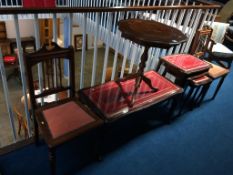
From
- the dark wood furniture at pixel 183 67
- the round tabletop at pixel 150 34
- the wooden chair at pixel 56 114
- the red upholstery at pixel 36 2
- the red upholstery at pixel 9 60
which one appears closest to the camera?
the wooden chair at pixel 56 114

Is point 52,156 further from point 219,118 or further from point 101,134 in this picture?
point 219,118

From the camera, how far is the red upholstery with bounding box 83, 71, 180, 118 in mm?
1727

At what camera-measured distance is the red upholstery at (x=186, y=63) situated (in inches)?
90.0

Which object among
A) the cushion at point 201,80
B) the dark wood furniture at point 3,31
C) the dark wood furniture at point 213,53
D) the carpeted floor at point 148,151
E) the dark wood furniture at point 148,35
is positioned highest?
the dark wood furniture at point 148,35

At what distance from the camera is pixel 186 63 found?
2385 mm

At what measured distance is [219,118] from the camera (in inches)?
99.7

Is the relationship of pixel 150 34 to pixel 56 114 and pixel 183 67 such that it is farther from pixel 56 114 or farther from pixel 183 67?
pixel 56 114

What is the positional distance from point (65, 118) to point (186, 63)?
1542 mm

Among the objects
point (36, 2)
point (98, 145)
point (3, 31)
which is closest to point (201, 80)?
point (98, 145)

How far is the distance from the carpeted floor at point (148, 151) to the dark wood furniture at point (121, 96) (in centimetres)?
20

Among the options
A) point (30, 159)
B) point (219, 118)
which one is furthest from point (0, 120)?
point (219, 118)

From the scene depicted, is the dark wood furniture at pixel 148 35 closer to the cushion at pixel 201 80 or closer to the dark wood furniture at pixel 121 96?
the dark wood furniture at pixel 121 96

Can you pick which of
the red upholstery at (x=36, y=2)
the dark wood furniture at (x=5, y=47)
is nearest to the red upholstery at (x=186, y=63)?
the red upholstery at (x=36, y=2)

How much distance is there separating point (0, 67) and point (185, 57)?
77.6 inches
